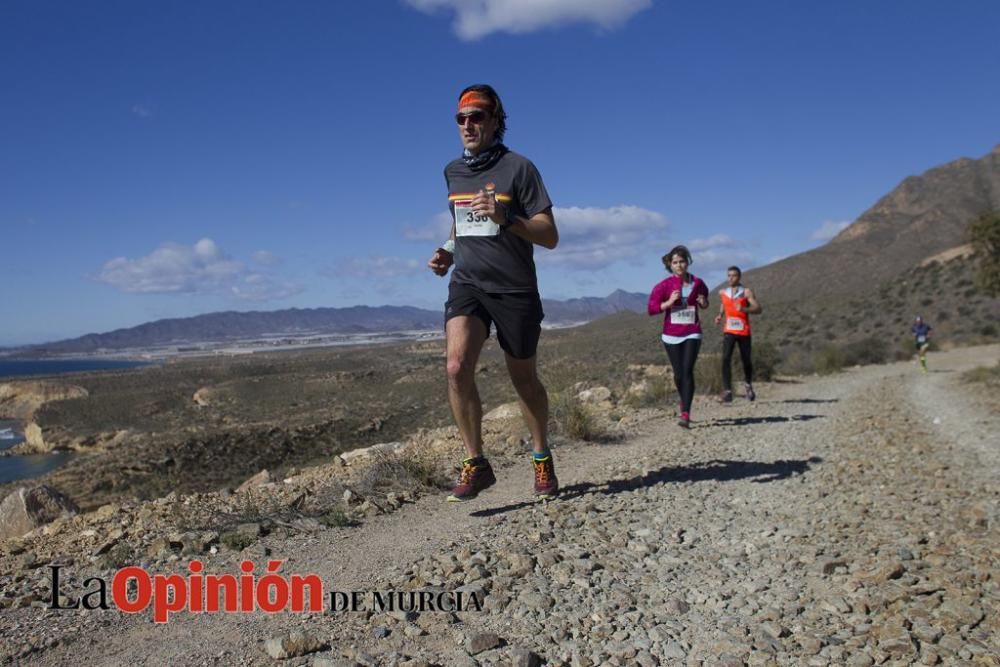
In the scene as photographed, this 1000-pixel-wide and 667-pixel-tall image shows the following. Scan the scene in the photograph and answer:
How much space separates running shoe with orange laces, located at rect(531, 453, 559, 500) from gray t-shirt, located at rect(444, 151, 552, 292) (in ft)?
3.35

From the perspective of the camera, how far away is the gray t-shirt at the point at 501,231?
3891 millimetres

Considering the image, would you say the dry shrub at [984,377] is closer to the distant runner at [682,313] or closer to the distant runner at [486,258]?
the distant runner at [682,313]

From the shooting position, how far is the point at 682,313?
277 inches

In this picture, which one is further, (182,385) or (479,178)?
(182,385)

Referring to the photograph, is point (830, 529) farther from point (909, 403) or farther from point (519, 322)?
point (909, 403)

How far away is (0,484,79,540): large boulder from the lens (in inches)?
226

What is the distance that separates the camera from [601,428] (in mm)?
6875

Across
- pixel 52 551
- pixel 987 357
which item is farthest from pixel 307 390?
pixel 52 551

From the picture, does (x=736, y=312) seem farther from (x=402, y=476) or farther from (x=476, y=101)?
(x=476, y=101)

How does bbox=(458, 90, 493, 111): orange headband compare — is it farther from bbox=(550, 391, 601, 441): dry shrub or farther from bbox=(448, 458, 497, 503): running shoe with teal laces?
bbox=(550, 391, 601, 441): dry shrub

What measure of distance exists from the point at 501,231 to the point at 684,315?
11.8 feet

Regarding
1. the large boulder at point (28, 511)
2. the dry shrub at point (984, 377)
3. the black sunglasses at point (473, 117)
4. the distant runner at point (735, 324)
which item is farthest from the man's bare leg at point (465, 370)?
the dry shrub at point (984, 377)

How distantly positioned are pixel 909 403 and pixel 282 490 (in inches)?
322

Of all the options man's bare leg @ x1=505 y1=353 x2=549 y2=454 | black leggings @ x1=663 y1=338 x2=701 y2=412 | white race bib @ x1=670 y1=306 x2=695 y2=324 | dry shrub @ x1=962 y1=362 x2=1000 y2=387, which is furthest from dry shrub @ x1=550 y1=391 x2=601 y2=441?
dry shrub @ x1=962 y1=362 x2=1000 y2=387
